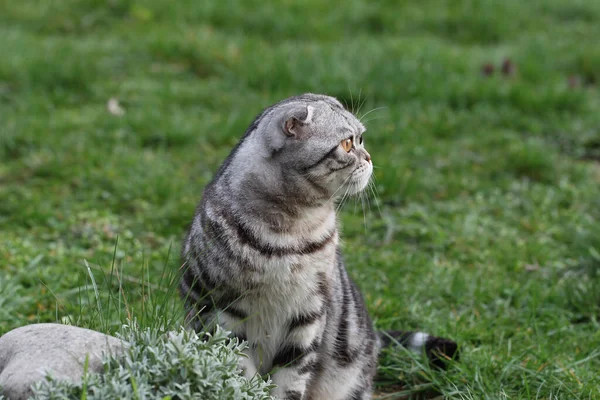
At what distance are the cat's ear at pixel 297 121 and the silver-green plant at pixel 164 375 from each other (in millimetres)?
807

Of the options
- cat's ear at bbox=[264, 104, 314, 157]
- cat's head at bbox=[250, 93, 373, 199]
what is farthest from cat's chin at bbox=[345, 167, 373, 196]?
cat's ear at bbox=[264, 104, 314, 157]

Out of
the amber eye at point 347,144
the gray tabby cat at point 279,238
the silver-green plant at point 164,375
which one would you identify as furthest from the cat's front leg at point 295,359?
the amber eye at point 347,144

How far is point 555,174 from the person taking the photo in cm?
554

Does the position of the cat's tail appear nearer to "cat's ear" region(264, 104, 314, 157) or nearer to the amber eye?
the amber eye

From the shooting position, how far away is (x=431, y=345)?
11.1 ft

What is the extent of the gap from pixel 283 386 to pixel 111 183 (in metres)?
2.65

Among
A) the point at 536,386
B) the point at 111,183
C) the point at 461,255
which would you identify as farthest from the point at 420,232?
the point at 111,183

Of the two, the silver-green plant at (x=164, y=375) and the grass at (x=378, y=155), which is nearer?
the silver-green plant at (x=164, y=375)

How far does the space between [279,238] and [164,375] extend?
0.73 meters

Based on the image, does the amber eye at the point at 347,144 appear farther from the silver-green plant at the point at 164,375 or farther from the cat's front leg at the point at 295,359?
the silver-green plant at the point at 164,375

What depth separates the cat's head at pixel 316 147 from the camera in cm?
282

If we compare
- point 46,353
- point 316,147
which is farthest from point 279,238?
point 46,353

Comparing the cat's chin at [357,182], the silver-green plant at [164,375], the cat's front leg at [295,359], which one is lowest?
the cat's front leg at [295,359]

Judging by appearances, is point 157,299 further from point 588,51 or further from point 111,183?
point 588,51
